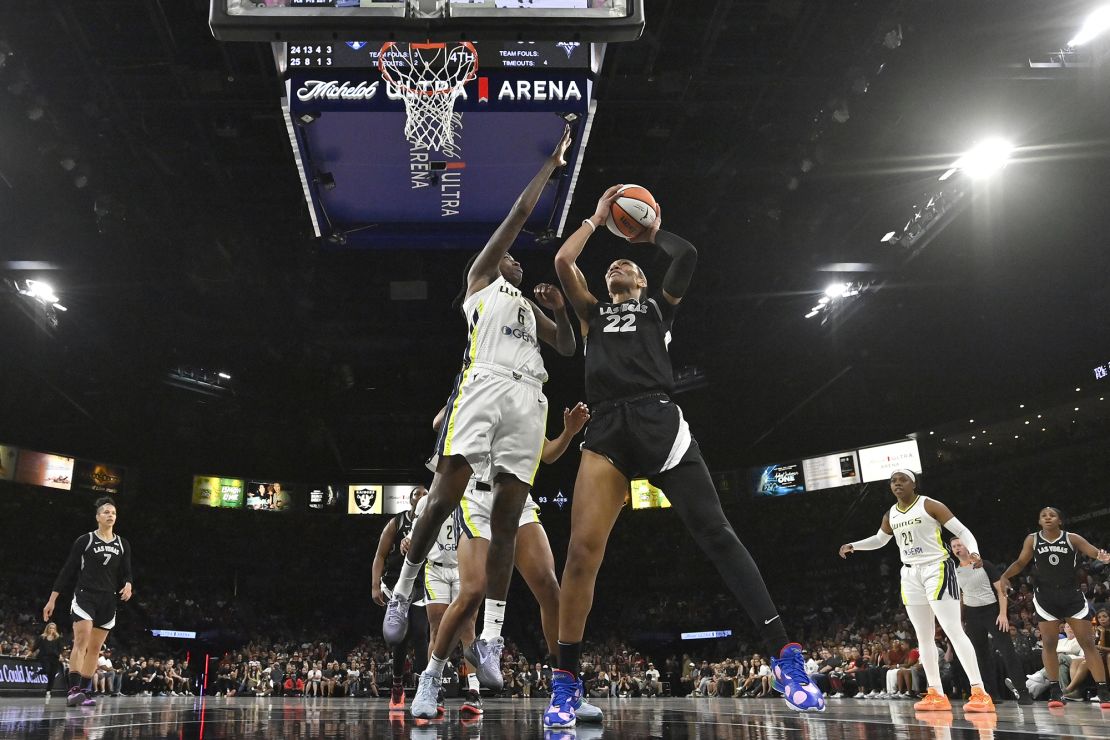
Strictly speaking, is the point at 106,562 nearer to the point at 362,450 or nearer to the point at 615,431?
the point at 615,431

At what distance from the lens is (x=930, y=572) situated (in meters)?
5.75

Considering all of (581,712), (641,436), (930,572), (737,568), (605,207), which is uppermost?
(605,207)

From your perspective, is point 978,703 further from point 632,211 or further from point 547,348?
point 547,348

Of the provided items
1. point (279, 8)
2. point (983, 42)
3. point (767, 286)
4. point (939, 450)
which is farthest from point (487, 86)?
point (939, 450)

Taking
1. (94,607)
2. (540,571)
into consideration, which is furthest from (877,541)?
(94,607)

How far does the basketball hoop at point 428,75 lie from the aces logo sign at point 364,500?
22060mm

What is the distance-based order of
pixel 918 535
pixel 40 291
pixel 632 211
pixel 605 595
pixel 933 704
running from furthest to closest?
pixel 605 595, pixel 40 291, pixel 918 535, pixel 933 704, pixel 632 211

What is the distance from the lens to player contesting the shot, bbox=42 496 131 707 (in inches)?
264

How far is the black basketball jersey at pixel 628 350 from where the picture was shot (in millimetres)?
3391

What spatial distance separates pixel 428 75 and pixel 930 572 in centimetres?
482

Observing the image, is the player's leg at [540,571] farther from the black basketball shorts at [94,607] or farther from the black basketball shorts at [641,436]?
the black basketball shorts at [94,607]

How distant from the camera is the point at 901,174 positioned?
1118 centimetres

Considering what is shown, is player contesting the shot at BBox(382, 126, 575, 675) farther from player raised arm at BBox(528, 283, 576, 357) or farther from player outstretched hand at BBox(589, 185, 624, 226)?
player outstretched hand at BBox(589, 185, 624, 226)

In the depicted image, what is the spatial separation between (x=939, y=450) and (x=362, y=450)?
659 inches
